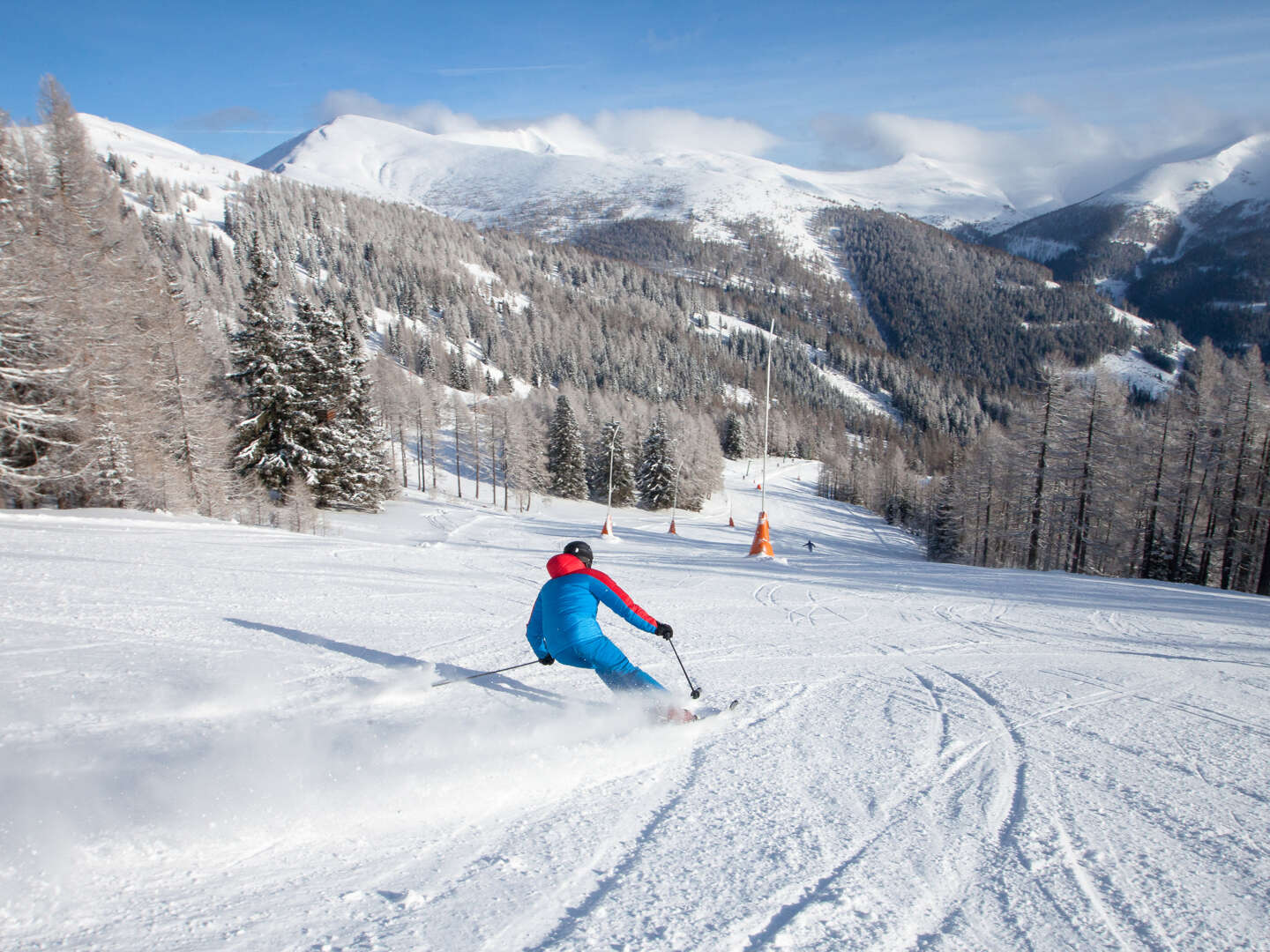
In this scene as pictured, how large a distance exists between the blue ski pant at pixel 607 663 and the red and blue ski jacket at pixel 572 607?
0.04m

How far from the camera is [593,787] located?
377 cm

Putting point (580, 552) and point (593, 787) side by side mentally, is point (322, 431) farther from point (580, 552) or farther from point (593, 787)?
point (593, 787)

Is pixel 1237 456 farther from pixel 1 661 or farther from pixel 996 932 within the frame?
pixel 1 661

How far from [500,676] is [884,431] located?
143088mm

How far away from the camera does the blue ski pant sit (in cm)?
484

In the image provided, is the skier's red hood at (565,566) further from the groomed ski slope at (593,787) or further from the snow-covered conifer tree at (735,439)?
the snow-covered conifer tree at (735,439)

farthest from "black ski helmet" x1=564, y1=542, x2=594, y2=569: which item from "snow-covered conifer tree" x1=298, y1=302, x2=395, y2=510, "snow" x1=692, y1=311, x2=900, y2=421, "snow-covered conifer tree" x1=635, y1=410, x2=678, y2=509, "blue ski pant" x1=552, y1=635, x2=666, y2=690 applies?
"snow" x1=692, y1=311, x2=900, y2=421

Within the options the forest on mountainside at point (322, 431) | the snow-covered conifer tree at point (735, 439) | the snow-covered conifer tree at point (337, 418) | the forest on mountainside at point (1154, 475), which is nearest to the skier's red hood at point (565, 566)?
the forest on mountainside at point (322, 431)

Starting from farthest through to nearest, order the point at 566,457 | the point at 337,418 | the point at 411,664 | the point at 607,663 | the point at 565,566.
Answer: the point at 566,457 < the point at 337,418 < the point at 411,664 < the point at 565,566 < the point at 607,663

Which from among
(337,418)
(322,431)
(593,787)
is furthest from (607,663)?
(337,418)

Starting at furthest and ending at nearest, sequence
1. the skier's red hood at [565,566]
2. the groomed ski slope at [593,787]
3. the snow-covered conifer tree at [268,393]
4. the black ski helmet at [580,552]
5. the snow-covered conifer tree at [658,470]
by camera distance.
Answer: the snow-covered conifer tree at [658,470]
the snow-covered conifer tree at [268,393]
the black ski helmet at [580,552]
the skier's red hood at [565,566]
the groomed ski slope at [593,787]

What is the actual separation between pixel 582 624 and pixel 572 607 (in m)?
0.17

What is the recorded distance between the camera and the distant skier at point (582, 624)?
489 cm

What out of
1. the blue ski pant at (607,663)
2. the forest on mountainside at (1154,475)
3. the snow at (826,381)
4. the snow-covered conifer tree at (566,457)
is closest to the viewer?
the blue ski pant at (607,663)
